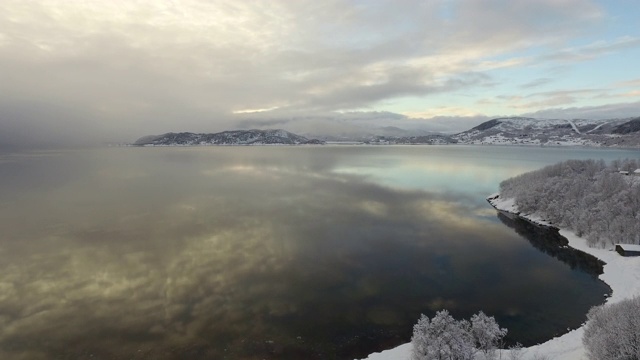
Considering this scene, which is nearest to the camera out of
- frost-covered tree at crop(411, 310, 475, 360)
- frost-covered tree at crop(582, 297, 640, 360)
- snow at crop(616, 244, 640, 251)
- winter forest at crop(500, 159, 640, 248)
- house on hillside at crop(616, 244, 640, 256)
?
frost-covered tree at crop(582, 297, 640, 360)

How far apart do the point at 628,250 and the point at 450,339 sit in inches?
1804

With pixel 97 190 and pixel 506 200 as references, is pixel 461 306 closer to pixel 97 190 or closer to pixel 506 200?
pixel 506 200

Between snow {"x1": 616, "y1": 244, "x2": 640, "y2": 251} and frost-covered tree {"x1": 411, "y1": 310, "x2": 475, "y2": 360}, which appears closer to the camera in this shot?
frost-covered tree {"x1": 411, "y1": 310, "x2": 475, "y2": 360}

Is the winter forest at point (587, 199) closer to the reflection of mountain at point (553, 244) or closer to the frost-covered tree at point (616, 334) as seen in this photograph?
the reflection of mountain at point (553, 244)

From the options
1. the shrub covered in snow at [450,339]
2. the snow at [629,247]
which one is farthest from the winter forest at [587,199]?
the shrub covered in snow at [450,339]

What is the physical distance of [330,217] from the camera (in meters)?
75.0

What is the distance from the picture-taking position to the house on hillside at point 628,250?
166 ft

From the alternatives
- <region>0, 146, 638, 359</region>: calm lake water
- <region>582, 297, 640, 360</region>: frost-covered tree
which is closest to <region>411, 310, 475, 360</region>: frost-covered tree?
<region>0, 146, 638, 359</region>: calm lake water

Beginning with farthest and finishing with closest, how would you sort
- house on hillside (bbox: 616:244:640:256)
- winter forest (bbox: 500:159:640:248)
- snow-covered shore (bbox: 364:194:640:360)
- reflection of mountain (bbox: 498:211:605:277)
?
winter forest (bbox: 500:159:640:248), house on hillside (bbox: 616:244:640:256), reflection of mountain (bbox: 498:211:605:277), snow-covered shore (bbox: 364:194:640:360)

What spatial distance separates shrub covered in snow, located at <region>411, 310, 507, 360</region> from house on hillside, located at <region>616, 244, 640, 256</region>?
40172 mm

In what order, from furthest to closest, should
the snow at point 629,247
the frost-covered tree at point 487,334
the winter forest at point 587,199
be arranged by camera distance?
1. the winter forest at point 587,199
2. the snow at point 629,247
3. the frost-covered tree at point 487,334

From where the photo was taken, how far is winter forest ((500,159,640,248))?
57.3 meters

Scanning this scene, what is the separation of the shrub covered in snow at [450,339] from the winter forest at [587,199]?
4546 cm

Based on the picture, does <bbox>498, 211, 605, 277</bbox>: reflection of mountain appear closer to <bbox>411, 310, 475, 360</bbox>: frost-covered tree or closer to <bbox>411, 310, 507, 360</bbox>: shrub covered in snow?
<bbox>411, 310, 507, 360</bbox>: shrub covered in snow
